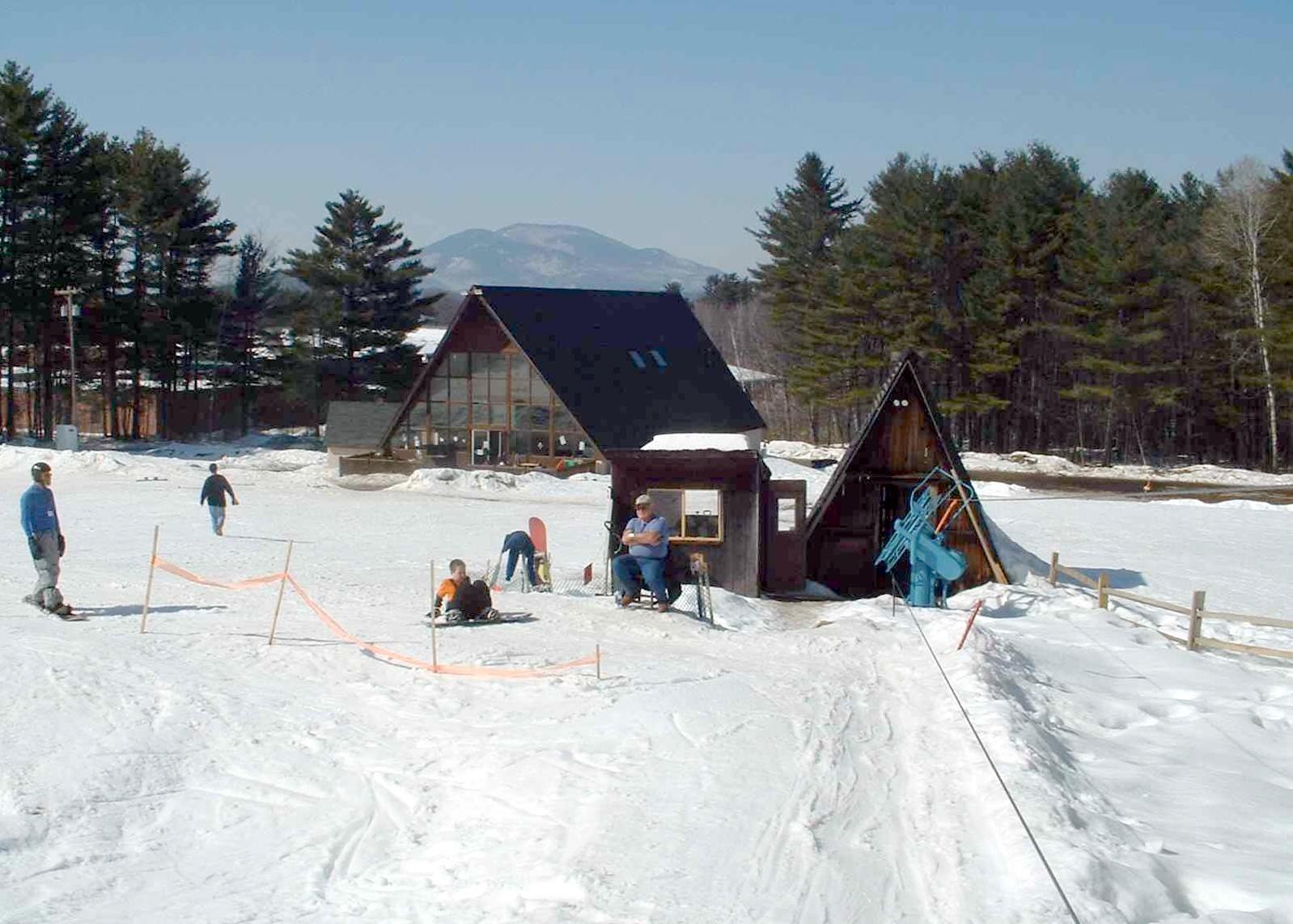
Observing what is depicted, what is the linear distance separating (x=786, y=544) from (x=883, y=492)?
2.83 m

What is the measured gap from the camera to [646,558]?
16266 millimetres

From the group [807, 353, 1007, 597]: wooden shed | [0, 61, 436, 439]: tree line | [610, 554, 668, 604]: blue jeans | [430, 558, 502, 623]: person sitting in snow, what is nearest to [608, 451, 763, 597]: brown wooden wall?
[807, 353, 1007, 597]: wooden shed

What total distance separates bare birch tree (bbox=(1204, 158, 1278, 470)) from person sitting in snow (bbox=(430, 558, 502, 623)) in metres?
45.4

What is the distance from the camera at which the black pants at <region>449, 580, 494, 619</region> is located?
15.0 metres

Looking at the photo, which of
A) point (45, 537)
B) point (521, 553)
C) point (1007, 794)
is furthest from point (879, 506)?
point (1007, 794)

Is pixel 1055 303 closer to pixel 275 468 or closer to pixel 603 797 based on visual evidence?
pixel 275 468

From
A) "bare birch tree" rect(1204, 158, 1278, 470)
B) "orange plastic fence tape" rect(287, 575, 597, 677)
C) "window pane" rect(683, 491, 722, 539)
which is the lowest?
"orange plastic fence tape" rect(287, 575, 597, 677)

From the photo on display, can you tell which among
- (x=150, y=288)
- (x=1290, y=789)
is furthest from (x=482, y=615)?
(x=150, y=288)

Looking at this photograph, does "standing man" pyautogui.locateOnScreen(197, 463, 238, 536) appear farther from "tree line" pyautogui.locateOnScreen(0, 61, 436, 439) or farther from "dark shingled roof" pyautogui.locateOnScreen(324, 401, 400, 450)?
"tree line" pyautogui.locateOnScreen(0, 61, 436, 439)

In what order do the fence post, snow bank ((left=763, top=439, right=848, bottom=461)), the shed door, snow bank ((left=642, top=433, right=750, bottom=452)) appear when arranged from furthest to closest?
1. snow bank ((left=763, top=439, right=848, bottom=461))
2. the shed door
3. snow bank ((left=642, top=433, right=750, bottom=452))
4. the fence post

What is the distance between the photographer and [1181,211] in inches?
2432

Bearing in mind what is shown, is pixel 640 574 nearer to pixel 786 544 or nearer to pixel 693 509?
pixel 693 509

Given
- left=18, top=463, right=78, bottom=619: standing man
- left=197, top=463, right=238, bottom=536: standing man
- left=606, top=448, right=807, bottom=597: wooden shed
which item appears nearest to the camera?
left=18, top=463, right=78, bottom=619: standing man

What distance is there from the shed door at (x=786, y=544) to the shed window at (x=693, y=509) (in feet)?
3.95
